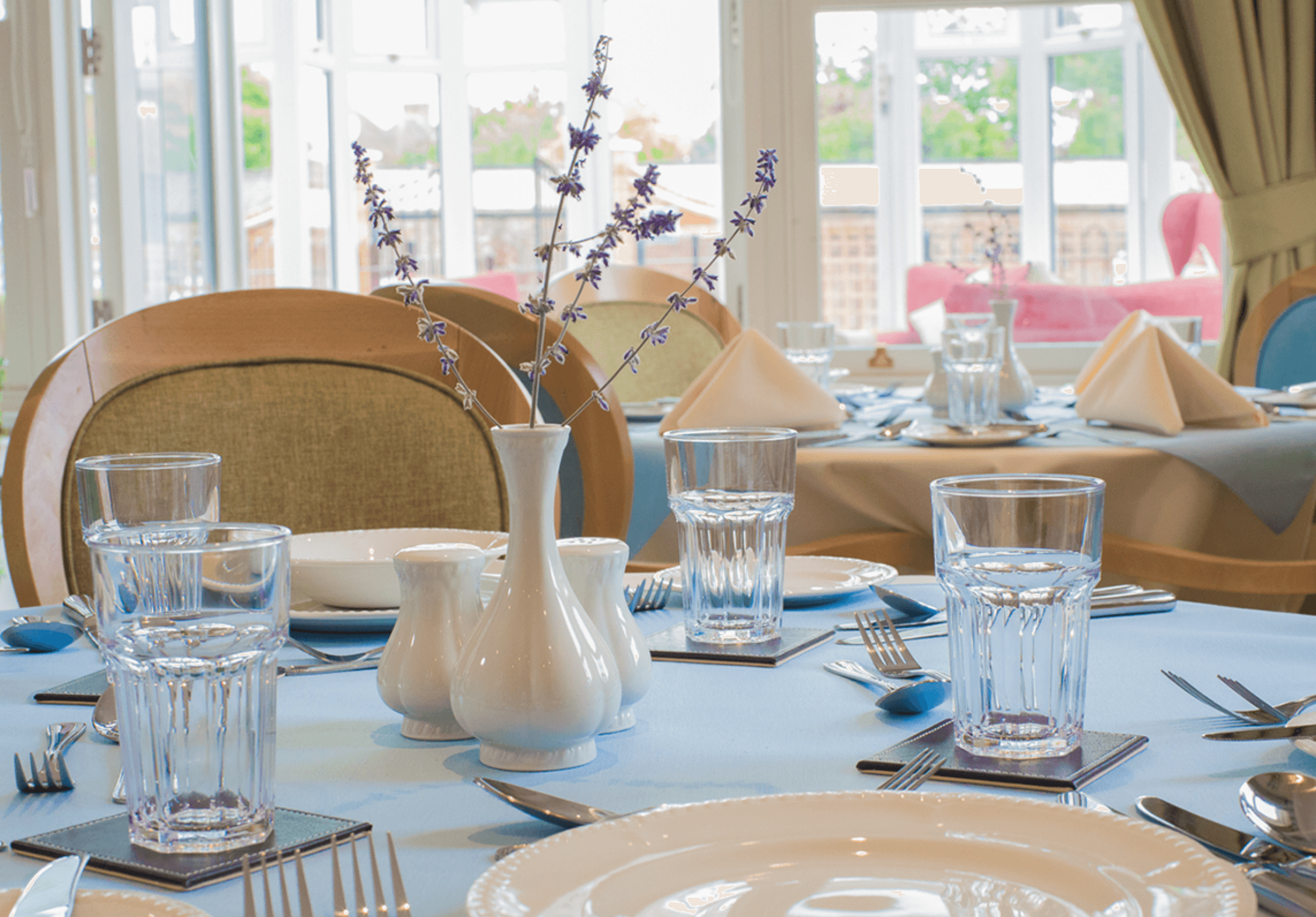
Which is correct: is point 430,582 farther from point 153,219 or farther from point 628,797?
point 153,219

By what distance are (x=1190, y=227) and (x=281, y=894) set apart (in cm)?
437

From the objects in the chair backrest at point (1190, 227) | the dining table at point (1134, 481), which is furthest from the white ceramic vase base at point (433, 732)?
the chair backrest at point (1190, 227)

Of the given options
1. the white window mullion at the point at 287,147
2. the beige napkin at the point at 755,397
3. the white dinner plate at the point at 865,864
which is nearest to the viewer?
the white dinner plate at the point at 865,864

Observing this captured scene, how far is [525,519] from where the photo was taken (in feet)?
2.25

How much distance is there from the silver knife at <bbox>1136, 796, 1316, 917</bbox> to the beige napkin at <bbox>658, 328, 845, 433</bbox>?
137cm

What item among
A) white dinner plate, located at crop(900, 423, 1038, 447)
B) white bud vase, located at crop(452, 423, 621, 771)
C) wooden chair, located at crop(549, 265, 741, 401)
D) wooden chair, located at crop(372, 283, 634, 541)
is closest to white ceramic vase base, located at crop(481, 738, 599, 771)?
white bud vase, located at crop(452, 423, 621, 771)

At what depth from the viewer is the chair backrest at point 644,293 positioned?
3.24 metres

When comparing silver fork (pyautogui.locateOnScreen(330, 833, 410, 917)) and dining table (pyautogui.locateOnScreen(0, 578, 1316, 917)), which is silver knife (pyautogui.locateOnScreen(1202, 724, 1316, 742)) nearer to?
dining table (pyautogui.locateOnScreen(0, 578, 1316, 917))

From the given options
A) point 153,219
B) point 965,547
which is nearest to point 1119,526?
point 965,547

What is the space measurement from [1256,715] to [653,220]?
0.42m

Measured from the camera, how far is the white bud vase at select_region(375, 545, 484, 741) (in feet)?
2.34

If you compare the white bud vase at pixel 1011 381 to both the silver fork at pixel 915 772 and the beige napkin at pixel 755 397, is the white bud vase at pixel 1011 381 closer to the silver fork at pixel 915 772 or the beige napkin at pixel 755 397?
the beige napkin at pixel 755 397

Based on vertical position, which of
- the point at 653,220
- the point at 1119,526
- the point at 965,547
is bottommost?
the point at 1119,526

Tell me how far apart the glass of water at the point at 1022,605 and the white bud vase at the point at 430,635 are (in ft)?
0.85
